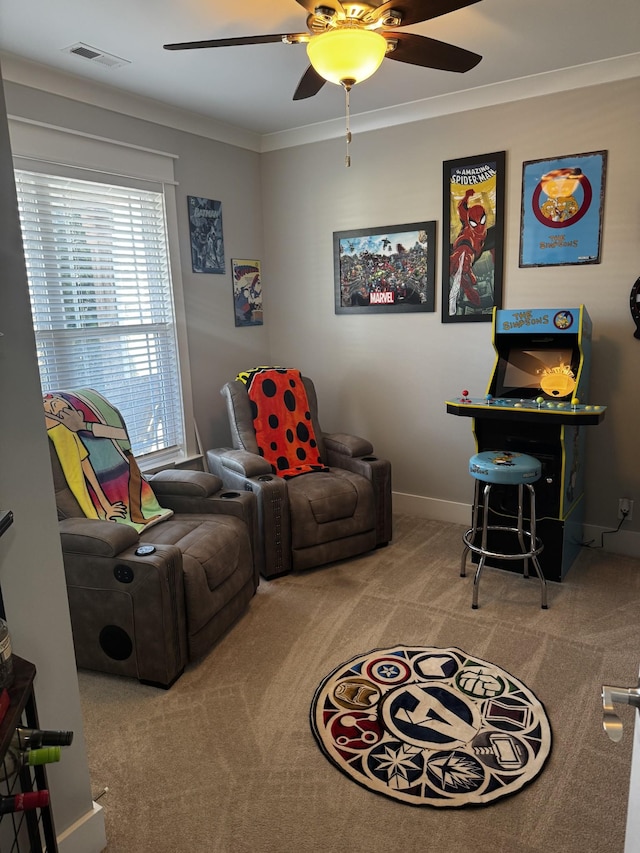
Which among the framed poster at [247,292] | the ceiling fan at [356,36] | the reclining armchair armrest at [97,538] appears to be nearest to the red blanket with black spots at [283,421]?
the framed poster at [247,292]

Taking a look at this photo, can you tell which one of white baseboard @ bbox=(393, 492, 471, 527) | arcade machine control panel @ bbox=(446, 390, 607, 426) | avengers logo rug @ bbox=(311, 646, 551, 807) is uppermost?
arcade machine control panel @ bbox=(446, 390, 607, 426)

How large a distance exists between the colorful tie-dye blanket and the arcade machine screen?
195 cm

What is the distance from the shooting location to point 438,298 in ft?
A: 12.9

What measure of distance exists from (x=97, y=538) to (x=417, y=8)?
219 cm

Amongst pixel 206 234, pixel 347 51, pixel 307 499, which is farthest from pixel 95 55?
pixel 307 499

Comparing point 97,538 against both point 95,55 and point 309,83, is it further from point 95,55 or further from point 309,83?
point 95,55

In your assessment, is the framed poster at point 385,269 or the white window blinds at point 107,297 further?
the framed poster at point 385,269

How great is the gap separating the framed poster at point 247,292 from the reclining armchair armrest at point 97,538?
86.4 inches

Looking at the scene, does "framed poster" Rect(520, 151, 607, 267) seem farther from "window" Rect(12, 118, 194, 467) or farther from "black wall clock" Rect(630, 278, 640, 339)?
"window" Rect(12, 118, 194, 467)

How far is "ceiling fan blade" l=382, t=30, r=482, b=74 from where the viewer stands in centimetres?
210

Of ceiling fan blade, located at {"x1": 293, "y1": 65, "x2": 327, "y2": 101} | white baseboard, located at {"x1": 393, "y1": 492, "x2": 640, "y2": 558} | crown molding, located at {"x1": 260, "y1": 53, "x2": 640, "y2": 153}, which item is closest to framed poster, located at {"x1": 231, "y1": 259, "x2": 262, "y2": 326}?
crown molding, located at {"x1": 260, "y1": 53, "x2": 640, "y2": 153}

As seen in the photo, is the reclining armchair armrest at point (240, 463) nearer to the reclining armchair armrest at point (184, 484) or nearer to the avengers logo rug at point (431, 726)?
the reclining armchair armrest at point (184, 484)

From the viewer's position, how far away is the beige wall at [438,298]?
329 centimetres

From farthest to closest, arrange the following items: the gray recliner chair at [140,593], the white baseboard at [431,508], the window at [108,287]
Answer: the white baseboard at [431,508], the window at [108,287], the gray recliner chair at [140,593]
